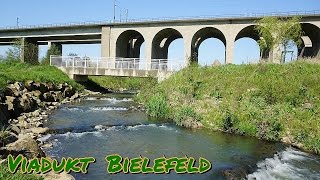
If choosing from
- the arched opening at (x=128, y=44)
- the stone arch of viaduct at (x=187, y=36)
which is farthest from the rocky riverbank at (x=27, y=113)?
the arched opening at (x=128, y=44)

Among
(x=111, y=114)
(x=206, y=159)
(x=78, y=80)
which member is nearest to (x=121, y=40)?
(x=78, y=80)

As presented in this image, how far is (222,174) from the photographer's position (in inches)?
437

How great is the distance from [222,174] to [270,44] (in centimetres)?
3103

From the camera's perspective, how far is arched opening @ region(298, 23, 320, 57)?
142ft

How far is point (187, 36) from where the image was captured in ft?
149

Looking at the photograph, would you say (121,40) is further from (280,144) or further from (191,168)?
(191,168)

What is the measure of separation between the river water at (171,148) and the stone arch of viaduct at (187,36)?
25944 mm

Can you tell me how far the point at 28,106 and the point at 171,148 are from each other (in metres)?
11.7

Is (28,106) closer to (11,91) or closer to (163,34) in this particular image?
(11,91)

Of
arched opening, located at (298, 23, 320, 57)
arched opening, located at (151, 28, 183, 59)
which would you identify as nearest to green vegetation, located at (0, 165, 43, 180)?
arched opening, located at (151, 28, 183, 59)

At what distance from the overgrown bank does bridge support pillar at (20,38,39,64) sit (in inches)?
1315

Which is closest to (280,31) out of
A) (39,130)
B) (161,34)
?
(161,34)

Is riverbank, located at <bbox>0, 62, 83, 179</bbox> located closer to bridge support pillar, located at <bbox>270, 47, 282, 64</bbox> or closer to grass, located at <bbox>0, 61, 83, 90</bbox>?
grass, located at <bbox>0, 61, 83, 90</bbox>

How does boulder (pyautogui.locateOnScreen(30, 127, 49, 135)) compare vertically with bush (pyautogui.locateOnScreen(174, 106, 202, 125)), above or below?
below
